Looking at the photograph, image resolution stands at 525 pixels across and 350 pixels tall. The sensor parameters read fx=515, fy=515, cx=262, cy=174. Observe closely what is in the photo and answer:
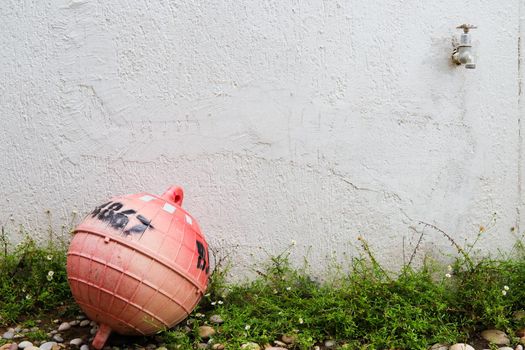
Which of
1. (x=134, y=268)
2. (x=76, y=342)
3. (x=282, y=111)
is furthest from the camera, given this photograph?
(x=282, y=111)

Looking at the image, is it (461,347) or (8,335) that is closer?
(461,347)

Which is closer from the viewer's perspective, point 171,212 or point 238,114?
point 171,212

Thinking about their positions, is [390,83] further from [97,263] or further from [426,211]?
[97,263]

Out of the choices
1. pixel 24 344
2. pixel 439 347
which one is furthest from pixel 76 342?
pixel 439 347

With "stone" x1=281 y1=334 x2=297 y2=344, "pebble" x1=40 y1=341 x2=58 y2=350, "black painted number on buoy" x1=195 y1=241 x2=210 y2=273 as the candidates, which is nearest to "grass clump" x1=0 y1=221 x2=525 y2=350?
"stone" x1=281 y1=334 x2=297 y2=344

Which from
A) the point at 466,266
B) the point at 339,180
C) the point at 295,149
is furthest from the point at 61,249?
the point at 466,266

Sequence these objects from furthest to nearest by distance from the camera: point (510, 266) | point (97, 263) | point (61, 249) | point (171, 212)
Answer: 1. point (61, 249)
2. point (510, 266)
3. point (171, 212)
4. point (97, 263)

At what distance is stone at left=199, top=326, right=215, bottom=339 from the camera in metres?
3.09

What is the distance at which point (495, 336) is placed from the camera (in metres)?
3.10

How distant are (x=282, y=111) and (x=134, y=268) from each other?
149 cm

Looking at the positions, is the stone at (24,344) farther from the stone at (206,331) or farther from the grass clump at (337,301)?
the stone at (206,331)

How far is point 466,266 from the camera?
350cm

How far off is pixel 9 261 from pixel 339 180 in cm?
233

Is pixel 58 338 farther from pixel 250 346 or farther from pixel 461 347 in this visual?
pixel 461 347
